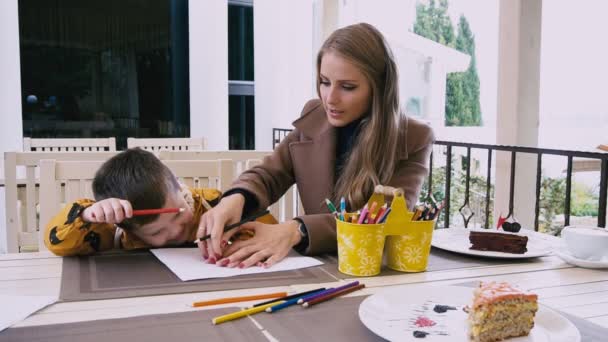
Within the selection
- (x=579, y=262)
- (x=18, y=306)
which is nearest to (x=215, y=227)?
(x=18, y=306)

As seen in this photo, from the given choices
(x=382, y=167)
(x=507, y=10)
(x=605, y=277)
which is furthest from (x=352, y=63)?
(x=507, y=10)

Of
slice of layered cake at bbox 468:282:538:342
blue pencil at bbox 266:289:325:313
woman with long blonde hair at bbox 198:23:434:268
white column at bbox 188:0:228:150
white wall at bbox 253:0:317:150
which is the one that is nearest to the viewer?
slice of layered cake at bbox 468:282:538:342

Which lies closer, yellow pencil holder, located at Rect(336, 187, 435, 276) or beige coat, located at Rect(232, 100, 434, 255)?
yellow pencil holder, located at Rect(336, 187, 435, 276)

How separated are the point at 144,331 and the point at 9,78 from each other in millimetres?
4417

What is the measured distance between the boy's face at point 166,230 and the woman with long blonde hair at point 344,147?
5.0 inches

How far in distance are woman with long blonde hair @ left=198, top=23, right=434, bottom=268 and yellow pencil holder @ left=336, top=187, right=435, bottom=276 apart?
0.62 ft

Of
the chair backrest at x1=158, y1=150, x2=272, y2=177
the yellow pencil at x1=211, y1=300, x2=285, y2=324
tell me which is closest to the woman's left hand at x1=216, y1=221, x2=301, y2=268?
the yellow pencil at x1=211, y1=300, x2=285, y2=324

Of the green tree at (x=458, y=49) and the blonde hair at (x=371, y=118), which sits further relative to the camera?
the green tree at (x=458, y=49)

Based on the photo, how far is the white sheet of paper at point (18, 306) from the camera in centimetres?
77

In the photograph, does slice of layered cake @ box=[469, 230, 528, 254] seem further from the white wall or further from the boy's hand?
the white wall

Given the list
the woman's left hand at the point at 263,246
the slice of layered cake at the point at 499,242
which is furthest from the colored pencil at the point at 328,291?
the slice of layered cake at the point at 499,242

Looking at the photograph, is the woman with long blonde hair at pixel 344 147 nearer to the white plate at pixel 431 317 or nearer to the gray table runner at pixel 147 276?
the gray table runner at pixel 147 276

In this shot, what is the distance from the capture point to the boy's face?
1271mm

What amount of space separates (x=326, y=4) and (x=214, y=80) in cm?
→ 148
